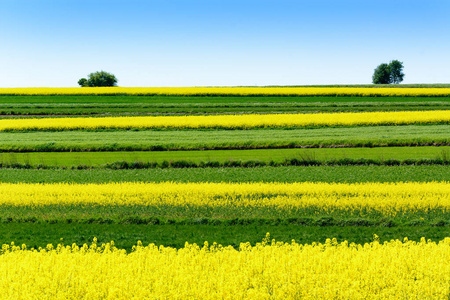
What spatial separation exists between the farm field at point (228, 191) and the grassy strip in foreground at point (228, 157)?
0.12 m

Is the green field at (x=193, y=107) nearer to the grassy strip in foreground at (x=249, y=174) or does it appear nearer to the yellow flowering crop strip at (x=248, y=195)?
the grassy strip in foreground at (x=249, y=174)

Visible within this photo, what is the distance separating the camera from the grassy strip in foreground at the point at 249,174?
80.5 feet

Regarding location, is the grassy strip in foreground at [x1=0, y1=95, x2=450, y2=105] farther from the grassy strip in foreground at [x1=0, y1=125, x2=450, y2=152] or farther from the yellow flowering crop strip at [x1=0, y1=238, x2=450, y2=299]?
the yellow flowering crop strip at [x1=0, y1=238, x2=450, y2=299]

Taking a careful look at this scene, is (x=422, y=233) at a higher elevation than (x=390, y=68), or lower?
lower

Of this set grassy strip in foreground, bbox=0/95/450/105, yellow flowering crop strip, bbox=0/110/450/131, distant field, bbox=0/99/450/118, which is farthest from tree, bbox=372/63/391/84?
yellow flowering crop strip, bbox=0/110/450/131

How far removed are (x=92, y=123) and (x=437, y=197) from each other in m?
35.5

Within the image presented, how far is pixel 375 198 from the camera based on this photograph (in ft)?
63.5

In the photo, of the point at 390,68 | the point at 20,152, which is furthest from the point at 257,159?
the point at 390,68

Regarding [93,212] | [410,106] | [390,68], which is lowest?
[93,212]

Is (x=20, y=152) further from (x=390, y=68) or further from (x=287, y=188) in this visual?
(x=390, y=68)

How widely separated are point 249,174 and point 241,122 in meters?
19.6

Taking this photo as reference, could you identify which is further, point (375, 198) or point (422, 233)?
point (375, 198)

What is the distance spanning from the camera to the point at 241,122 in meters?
45.2

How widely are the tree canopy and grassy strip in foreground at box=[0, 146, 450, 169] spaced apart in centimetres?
10810
